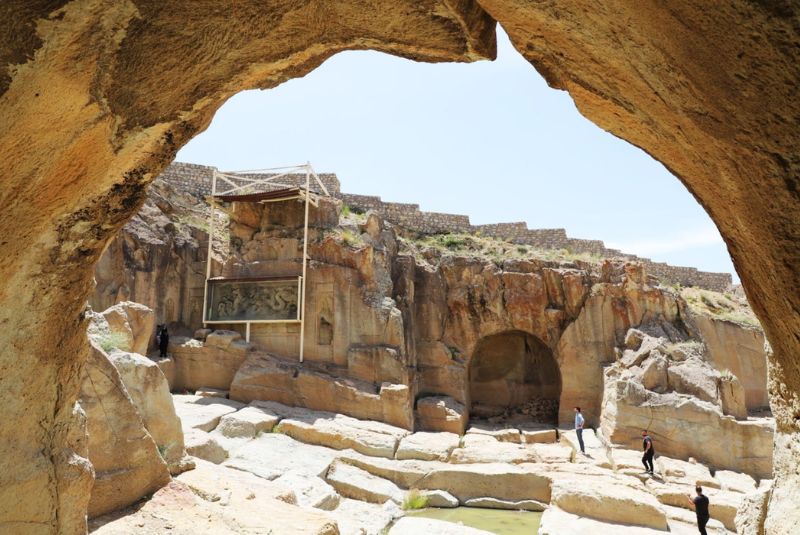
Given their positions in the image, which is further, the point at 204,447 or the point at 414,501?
the point at 414,501

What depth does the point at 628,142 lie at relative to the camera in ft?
12.5

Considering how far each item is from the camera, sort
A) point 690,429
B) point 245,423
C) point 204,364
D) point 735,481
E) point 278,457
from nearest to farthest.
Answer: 1. point 278,457
2. point 245,423
3. point 735,481
4. point 690,429
5. point 204,364

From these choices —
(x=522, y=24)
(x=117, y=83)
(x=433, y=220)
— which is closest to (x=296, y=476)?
(x=117, y=83)

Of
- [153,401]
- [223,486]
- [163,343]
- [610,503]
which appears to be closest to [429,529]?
[223,486]

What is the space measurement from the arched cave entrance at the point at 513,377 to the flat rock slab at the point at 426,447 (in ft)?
21.8

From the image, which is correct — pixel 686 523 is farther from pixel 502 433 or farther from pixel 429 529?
pixel 502 433

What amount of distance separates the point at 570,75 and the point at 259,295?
16.6 meters

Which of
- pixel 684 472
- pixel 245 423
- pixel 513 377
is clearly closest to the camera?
pixel 245 423

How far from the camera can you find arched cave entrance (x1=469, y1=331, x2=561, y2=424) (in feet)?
75.0

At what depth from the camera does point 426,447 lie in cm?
1496

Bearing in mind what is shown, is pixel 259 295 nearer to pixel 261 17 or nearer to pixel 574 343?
pixel 574 343

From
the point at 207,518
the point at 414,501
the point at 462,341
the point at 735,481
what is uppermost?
the point at 462,341

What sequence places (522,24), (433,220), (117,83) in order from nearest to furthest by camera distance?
1. (522,24)
2. (117,83)
3. (433,220)

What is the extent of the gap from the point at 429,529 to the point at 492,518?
2806 millimetres
